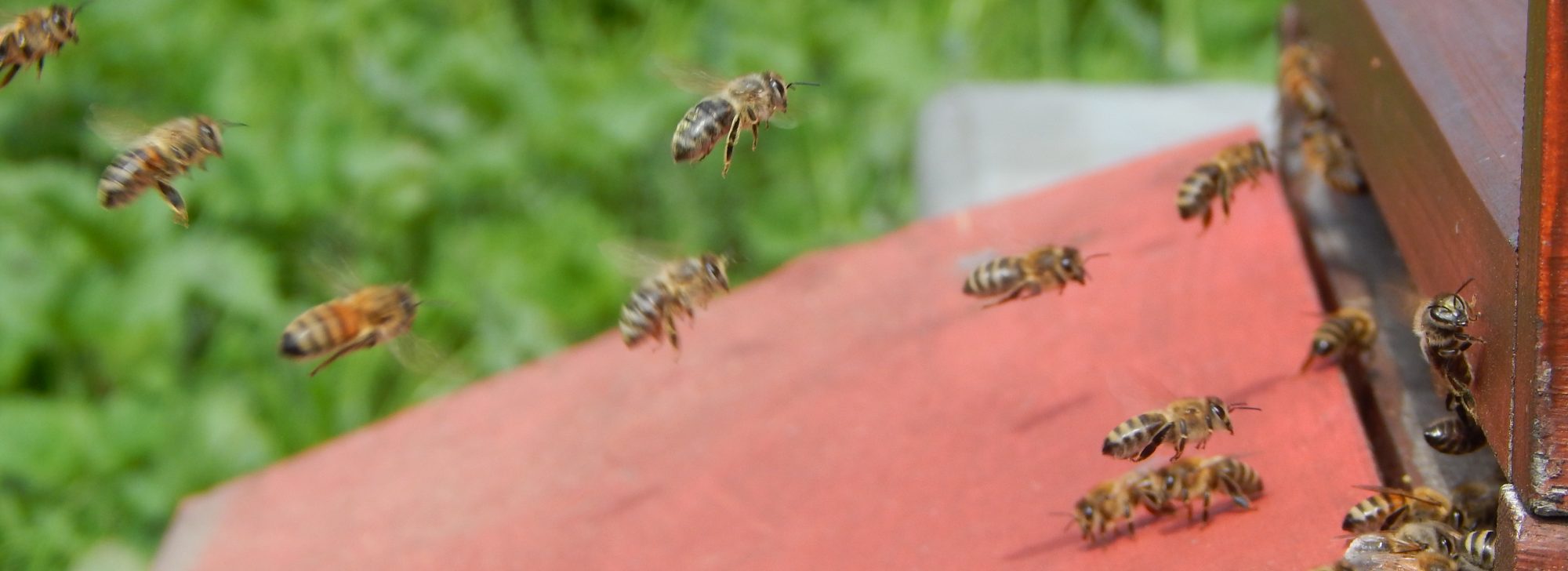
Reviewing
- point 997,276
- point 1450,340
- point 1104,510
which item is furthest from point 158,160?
point 1450,340

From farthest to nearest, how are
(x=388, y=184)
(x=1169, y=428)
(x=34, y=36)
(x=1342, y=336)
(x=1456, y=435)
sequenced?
(x=388, y=184), (x=34, y=36), (x=1342, y=336), (x=1169, y=428), (x=1456, y=435)

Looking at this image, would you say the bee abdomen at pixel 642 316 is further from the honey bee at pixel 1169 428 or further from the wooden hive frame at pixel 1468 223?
the wooden hive frame at pixel 1468 223

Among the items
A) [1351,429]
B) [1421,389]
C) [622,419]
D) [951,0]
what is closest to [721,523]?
[622,419]

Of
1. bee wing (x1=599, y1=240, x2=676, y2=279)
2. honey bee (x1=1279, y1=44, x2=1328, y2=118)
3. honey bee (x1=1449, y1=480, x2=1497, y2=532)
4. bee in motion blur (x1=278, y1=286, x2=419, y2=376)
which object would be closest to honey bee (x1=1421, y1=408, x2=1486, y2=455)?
honey bee (x1=1449, y1=480, x2=1497, y2=532)

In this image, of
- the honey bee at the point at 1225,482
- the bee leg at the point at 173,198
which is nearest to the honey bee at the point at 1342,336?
the honey bee at the point at 1225,482

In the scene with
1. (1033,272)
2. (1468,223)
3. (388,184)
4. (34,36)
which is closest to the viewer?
(1468,223)

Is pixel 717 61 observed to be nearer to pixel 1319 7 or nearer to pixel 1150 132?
pixel 1150 132

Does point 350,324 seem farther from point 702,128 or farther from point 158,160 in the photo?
point 702,128
